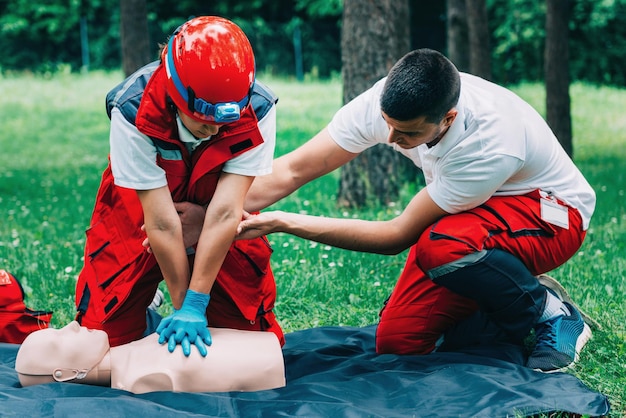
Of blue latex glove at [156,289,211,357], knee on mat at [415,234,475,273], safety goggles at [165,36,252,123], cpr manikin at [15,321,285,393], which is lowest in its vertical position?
cpr manikin at [15,321,285,393]

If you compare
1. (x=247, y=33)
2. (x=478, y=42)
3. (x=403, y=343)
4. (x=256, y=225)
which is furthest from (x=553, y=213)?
(x=247, y=33)

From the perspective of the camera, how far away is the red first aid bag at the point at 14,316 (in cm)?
360

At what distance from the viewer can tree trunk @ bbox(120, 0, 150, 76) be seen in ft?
27.9

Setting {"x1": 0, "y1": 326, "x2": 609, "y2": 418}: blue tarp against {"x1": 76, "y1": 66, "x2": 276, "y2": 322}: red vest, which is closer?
{"x1": 0, "y1": 326, "x2": 609, "y2": 418}: blue tarp

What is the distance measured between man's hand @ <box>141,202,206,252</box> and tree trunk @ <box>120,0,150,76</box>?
18.4 ft

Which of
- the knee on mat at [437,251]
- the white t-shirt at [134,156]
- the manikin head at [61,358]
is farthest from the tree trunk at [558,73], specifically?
the manikin head at [61,358]

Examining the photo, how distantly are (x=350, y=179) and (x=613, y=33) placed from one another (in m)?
15.5

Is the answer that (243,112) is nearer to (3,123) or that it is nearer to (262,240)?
(262,240)

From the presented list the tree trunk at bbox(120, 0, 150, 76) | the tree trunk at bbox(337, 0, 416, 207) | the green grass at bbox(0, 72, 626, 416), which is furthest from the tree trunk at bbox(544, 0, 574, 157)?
the tree trunk at bbox(120, 0, 150, 76)

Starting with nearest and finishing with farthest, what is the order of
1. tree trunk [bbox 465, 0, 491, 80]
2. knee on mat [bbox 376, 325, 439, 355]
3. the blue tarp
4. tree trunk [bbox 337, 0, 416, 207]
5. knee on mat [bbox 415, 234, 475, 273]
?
the blue tarp < knee on mat [bbox 415, 234, 475, 273] < knee on mat [bbox 376, 325, 439, 355] < tree trunk [bbox 337, 0, 416, 207] < tree trunk [bbox 465, 0, 491, 80]

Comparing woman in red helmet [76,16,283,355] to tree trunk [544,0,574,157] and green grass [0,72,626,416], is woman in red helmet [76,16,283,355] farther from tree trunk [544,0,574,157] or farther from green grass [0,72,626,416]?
tree trunk [544,0,574,157]

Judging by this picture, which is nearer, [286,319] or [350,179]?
[286,319]

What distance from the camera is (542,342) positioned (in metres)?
3.33

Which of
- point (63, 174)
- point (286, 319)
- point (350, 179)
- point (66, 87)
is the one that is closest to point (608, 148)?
point (350, 179)
